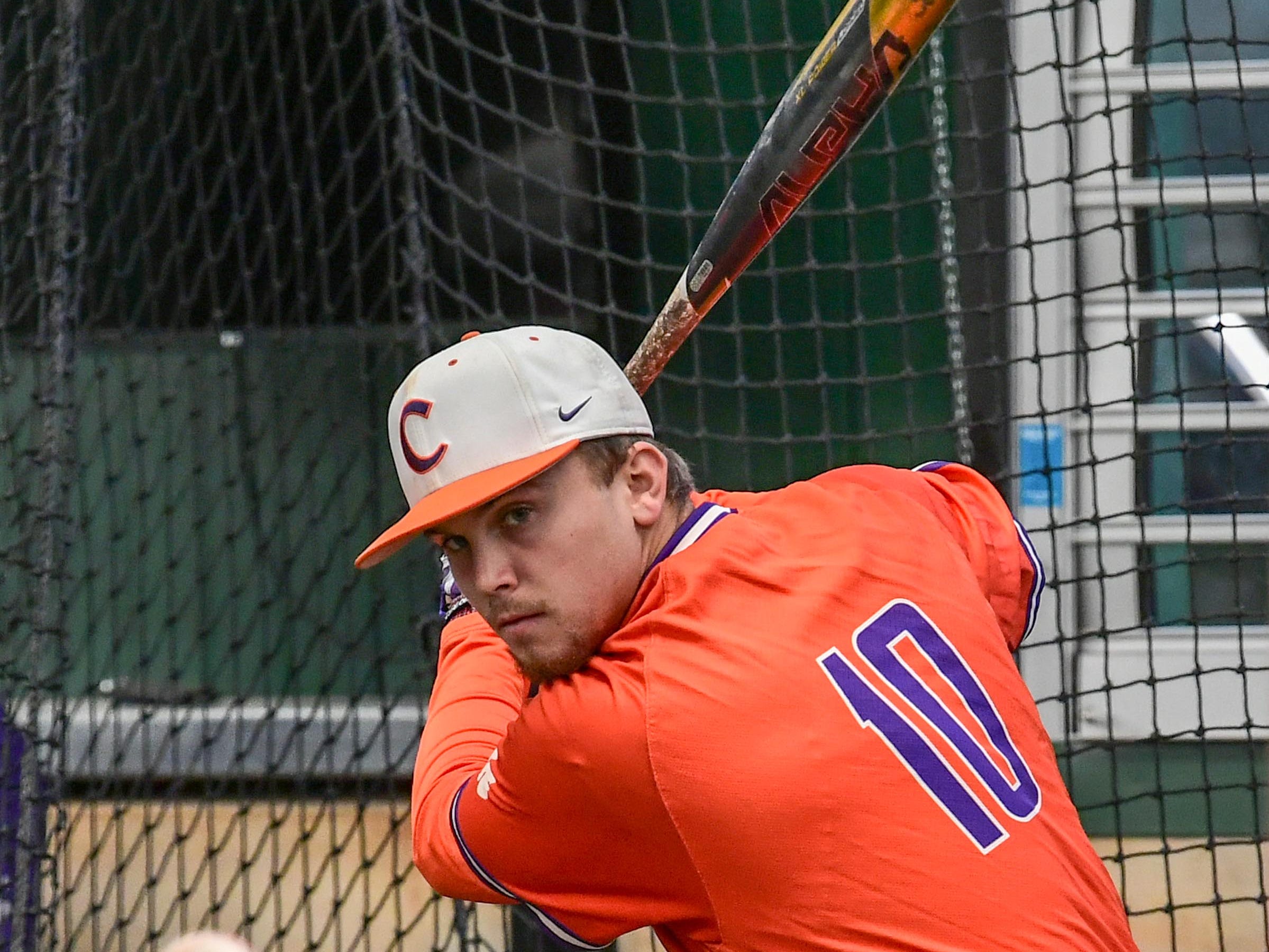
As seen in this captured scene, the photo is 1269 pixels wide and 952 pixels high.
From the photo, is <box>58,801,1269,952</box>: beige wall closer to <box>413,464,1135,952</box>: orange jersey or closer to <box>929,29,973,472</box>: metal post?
<box>929,29,973,472</box>: metal post

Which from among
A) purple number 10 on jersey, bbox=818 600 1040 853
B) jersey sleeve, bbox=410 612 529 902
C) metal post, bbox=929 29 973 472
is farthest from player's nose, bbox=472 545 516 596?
metal post, bbox=929 29 973 472

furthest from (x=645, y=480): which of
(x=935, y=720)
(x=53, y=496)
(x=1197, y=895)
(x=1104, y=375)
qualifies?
(x=1197, y=895)

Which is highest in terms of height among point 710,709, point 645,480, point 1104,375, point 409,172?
point 409,172

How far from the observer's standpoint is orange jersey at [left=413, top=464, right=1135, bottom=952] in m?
1.51

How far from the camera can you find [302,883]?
4039 mm

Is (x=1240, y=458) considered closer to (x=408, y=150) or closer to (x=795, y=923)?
(x=408, y=150)

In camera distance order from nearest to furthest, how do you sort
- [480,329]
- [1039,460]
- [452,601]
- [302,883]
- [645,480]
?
[645,480] → [452,601] → [1039,460] → [302,883] → [480,329]

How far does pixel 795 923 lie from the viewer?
1.55 meters

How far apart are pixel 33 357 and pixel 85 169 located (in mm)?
1029

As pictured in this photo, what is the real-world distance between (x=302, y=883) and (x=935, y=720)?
2935 millimetres

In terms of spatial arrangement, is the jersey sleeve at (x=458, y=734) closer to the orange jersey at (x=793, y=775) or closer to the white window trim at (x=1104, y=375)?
the orange jersey at (x=793, y=775)

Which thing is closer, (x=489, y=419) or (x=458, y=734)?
(x=489, y=419)

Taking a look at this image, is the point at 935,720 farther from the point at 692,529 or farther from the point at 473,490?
the point at 473,490

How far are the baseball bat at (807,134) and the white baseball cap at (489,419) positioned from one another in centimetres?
34
